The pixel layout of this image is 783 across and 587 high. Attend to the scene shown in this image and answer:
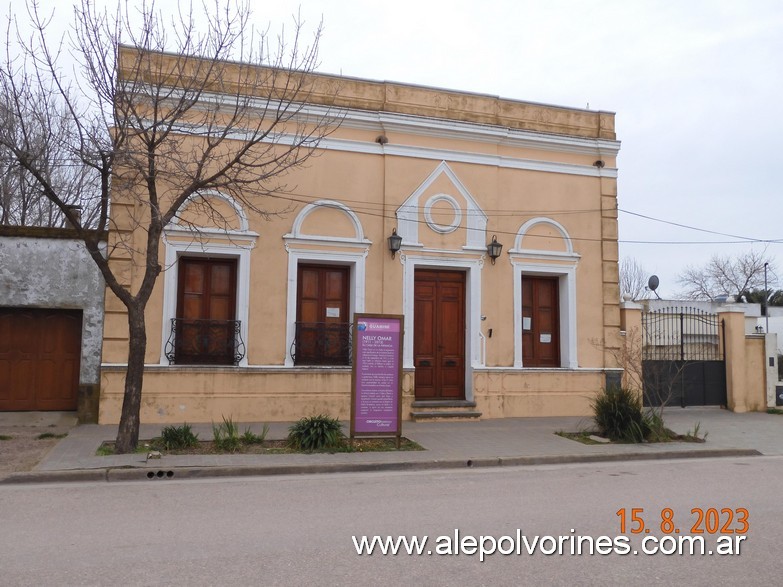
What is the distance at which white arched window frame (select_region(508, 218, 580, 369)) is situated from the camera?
1542cm

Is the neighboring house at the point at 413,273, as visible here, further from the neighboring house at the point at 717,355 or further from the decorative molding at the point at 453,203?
the neighboring house at the point at 717,355

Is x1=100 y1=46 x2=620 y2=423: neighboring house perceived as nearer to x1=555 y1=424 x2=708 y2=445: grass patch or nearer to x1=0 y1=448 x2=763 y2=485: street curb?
x1=555 y1=424 x2=708 y2=445: grass patch

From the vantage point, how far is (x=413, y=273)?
48.4 ft

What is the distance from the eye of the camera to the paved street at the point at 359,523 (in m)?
5.21

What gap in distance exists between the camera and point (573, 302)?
1580 cm

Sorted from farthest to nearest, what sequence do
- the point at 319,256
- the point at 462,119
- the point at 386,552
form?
the point at 462,119
the point at 319,256
the point at 386,552

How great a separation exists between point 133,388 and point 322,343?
15.1 feet

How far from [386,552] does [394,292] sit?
29.5ft

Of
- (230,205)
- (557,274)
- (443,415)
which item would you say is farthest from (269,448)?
(557,274)

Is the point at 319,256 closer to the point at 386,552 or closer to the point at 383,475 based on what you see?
the point at 383,475

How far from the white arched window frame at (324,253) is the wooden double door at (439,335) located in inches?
53.7

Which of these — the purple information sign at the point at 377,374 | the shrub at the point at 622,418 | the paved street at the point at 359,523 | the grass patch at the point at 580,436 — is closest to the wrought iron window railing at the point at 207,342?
the purple information sign at the point at 377,374

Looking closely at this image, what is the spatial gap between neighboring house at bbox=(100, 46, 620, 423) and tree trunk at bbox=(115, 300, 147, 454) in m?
2.71

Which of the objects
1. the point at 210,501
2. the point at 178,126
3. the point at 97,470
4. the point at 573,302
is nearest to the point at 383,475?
the point at 210,501
